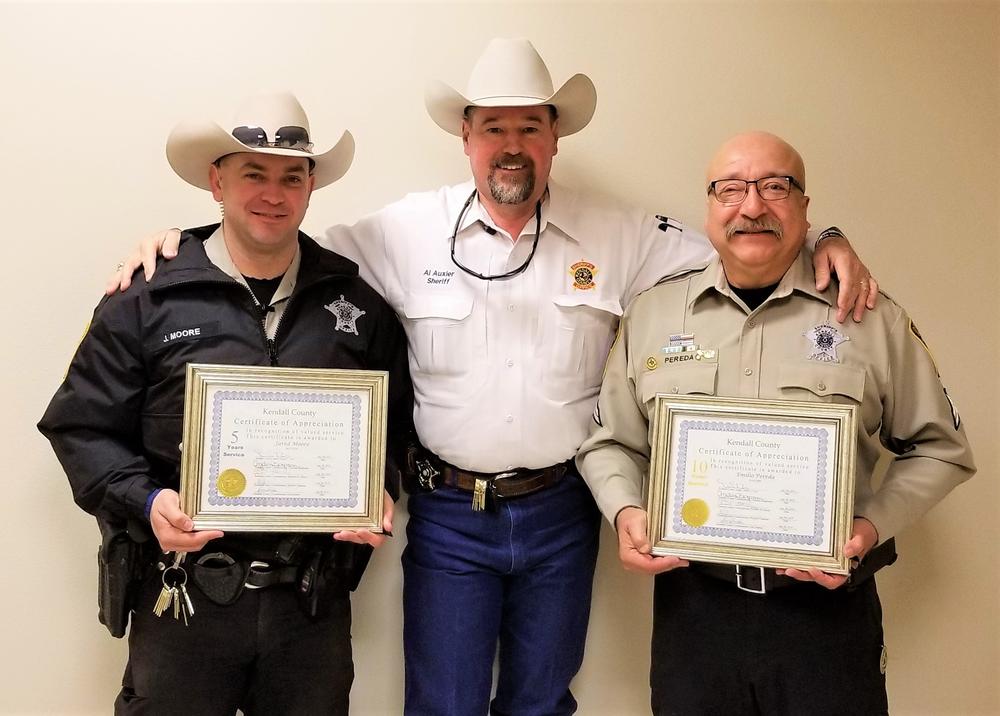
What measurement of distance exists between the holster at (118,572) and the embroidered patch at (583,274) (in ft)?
4.17

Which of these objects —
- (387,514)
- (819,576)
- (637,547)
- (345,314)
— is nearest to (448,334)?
(345,314)

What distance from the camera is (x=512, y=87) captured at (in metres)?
2.15

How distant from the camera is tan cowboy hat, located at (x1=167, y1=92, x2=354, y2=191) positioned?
6.33ft

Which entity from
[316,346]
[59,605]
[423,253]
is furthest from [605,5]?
[59,605]

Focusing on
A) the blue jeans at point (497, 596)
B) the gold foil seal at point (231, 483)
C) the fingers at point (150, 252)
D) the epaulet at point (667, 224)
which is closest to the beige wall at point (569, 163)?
the epaulet at point (667, 224)

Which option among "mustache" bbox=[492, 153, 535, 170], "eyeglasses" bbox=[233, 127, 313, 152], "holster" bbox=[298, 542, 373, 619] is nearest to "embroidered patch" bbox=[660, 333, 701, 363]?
"mustache" bbox=[492, 153, 535, 170]

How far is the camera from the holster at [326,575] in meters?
1.94

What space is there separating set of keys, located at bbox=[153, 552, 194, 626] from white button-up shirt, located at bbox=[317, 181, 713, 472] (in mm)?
679

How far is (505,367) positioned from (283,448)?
637 mm

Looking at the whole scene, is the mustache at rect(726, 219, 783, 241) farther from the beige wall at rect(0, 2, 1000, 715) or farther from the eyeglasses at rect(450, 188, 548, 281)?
the beige wall at rect(0, 2, 1000, 715)

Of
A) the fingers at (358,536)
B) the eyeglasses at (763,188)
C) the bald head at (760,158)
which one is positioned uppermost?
the bald head at (760,158)

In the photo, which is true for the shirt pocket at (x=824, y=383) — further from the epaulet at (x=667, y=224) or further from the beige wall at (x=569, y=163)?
the beige wall at (x=569, y=163)

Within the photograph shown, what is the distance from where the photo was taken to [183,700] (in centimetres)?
188

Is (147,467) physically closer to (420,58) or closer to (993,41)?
(420,58)
